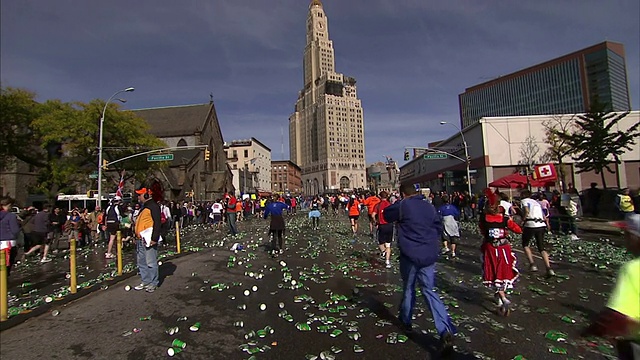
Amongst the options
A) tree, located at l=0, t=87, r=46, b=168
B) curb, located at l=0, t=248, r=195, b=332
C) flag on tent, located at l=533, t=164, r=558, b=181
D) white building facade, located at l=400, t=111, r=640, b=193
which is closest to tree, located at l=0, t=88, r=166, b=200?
tree, located at l=0, t=87, r=46, b=168

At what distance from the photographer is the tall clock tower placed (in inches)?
6029

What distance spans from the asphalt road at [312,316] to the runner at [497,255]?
420 mm

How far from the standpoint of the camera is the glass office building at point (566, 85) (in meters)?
109

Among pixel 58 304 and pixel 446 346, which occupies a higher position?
pixel 58 304

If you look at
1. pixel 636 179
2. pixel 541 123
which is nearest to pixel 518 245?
pixel 541 123

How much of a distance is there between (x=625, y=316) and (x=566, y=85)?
137350 mm

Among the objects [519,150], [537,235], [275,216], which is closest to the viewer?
[537,235]

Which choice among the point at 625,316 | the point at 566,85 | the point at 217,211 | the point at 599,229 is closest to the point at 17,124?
the point at 217,211

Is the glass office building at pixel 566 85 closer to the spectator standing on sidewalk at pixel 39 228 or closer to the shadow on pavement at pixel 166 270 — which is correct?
the shadow on pavement at pixel 166 270

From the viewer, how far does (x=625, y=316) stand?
6.71 feet

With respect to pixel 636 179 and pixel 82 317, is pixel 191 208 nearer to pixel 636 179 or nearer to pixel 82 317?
pixel 82 317

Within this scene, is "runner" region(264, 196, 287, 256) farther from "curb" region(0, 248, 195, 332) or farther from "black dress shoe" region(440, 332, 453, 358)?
"black dress shoe" region(440, 332, 453, 358)

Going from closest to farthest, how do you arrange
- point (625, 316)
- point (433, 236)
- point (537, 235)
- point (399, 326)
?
point (625, 316)
point (433, 236)
point (399, 326)
point (537, 235)

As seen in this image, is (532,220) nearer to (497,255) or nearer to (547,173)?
(497,255)
